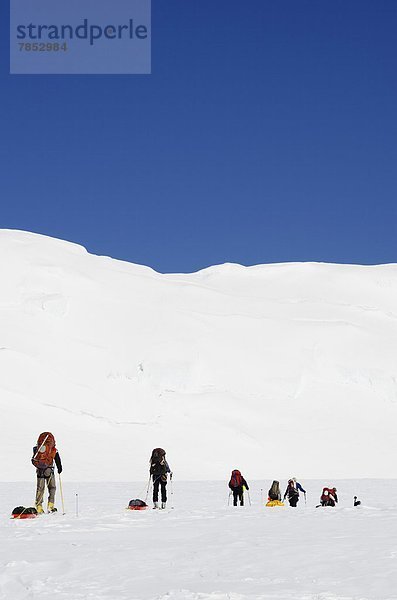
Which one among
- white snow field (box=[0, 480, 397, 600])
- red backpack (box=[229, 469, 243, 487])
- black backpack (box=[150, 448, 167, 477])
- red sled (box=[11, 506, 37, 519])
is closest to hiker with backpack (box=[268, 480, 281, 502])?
red backpack (box=[229, 469, 243, 487])

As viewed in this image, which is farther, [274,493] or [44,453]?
[274,493]

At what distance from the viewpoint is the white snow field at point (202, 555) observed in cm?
762

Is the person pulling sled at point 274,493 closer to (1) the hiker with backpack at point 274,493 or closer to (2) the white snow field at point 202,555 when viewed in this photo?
(1) the hiker with backpack at point 274,493

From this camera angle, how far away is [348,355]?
163 ft

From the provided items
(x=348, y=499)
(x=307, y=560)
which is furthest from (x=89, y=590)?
(x=348, y=499)

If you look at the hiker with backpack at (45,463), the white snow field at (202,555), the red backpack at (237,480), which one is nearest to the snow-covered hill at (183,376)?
the red backpack at (237,480)

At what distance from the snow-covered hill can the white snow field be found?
17.9m

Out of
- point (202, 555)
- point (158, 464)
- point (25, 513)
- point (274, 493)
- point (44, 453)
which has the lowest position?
point (274, 493)

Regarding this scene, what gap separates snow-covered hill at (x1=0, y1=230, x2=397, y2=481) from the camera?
36.9 m

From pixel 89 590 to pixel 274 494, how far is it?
1144 centimetres

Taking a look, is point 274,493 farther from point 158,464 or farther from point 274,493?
point 158,464

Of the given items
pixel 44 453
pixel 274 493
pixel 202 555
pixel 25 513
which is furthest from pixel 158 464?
pixel 202 555

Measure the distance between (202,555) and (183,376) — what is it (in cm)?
3582

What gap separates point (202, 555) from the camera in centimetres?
978
